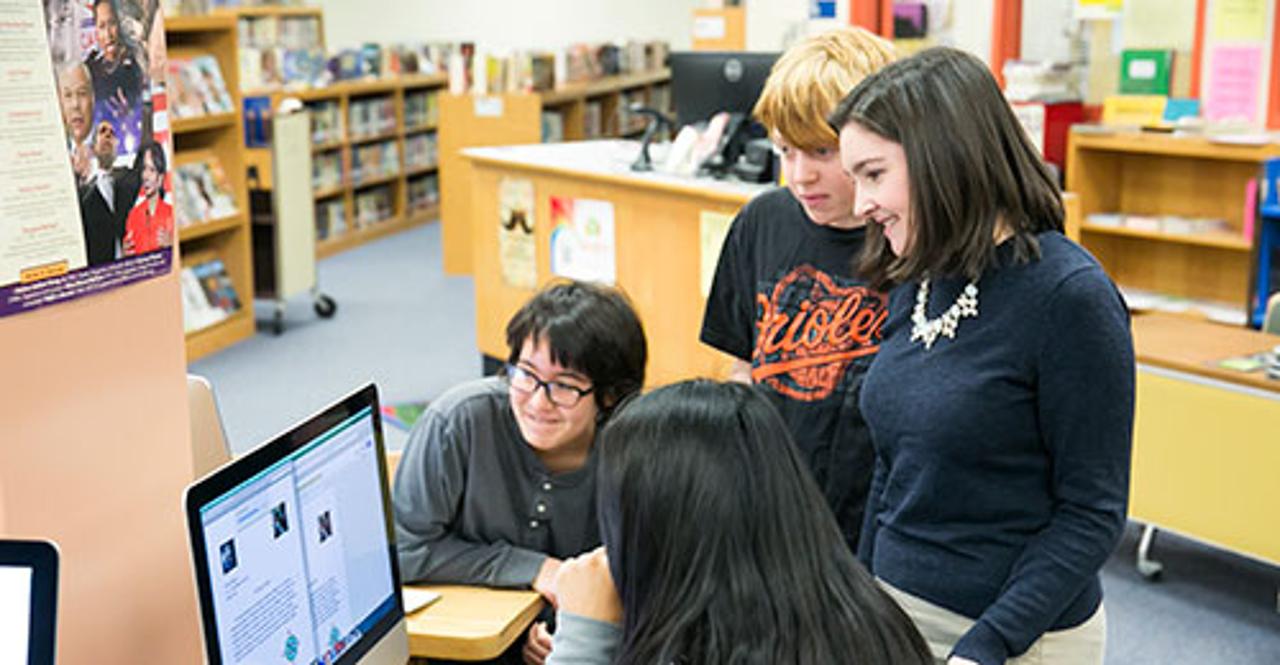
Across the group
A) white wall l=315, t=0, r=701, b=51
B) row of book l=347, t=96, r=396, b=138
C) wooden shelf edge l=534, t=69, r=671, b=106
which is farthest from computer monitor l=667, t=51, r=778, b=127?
white wall l=315, t=0, r=701, b=51

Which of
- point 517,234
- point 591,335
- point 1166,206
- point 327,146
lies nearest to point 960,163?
point 591,335

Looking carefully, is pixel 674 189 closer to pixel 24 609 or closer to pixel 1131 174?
pixel 1131 174

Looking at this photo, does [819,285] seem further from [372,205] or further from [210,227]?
[372,205]

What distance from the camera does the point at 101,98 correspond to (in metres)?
1.51

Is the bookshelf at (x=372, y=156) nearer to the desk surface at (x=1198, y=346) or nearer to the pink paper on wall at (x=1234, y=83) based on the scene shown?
the pink paper on wall at (x=1234, y=83)

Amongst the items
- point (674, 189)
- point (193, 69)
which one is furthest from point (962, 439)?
point (193, 69)

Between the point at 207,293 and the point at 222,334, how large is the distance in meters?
0.22

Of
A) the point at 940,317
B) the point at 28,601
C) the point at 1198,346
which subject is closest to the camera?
the point at 28,601

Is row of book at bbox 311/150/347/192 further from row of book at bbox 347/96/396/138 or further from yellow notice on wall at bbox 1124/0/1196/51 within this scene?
yellow notice on wall at bbox 1124/0/1196/51

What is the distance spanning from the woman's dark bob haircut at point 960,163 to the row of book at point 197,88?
5.43 m

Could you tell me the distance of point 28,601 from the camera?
3.91 ft

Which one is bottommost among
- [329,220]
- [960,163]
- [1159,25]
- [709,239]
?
[329,220]

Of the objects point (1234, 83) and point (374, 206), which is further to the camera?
point (374, 206)

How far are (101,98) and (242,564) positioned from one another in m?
0.54
